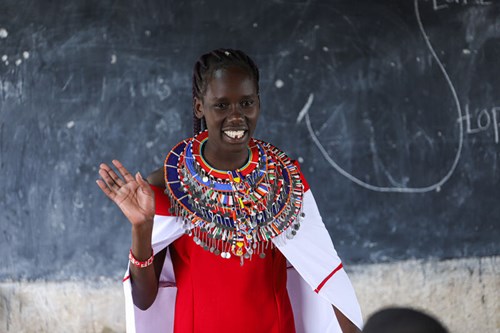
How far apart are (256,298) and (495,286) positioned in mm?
2940

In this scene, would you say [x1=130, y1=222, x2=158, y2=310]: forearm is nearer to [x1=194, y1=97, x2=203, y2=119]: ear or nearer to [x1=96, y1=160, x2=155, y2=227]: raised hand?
[x1=96, y1=160, x2=155, y2=227]: raised hand

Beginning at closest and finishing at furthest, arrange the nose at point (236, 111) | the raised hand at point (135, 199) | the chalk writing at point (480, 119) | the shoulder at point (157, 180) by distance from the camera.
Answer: the raised hand at point (135, 199) → the nose at point (236, 111) → the shoulder at point (157, 180) → the chalk writing at point (480, 119)

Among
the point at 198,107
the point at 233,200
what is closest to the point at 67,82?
the point at 198,107

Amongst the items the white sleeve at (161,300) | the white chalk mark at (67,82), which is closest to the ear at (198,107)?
the white sleeve at (161,300)

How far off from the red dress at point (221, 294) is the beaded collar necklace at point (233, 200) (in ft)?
0.14

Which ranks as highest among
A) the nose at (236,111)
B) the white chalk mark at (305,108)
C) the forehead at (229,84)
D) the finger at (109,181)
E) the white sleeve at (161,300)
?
the forehead at (229,84)

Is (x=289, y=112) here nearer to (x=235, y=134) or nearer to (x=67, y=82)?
(x=67, y=82)

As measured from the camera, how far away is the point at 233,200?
2.59 m

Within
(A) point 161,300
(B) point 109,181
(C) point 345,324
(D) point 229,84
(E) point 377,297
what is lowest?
(E) point 377,297

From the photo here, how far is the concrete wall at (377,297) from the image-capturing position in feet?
15.1

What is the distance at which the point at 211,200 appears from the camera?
258cm

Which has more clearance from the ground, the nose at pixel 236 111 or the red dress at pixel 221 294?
the nose at pixel 236 111

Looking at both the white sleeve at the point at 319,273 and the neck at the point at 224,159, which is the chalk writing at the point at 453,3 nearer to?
the white sleeve at the point at 319,273

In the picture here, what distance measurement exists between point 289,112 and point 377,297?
4.26ft
